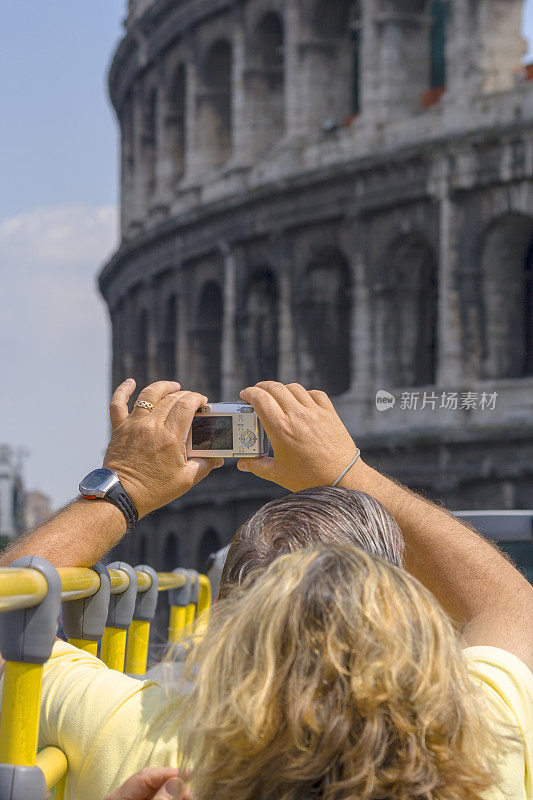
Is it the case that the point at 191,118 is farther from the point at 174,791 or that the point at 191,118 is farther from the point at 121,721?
the point at 174,791

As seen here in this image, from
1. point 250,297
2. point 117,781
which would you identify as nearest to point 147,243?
point 250,297

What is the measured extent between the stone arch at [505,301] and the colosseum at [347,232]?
28mm

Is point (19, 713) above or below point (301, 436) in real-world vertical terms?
below

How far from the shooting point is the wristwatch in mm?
1998

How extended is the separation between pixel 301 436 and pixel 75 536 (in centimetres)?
43

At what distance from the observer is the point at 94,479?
79.6 inches

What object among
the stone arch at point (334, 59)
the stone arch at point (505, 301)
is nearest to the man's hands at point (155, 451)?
the stone arch at point (505, 301)

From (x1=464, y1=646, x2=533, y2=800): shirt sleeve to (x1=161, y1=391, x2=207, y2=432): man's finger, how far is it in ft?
1.96

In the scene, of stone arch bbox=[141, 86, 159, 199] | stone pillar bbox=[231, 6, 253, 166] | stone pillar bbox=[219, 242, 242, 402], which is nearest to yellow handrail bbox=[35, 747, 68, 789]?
stone pillar bbox=[219, 242, 242, 402]

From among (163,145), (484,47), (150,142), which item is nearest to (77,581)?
(484,47)

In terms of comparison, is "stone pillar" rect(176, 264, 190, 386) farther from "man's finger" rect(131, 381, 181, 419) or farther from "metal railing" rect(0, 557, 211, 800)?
"metal railing" rect(0, 557, 211, 800)

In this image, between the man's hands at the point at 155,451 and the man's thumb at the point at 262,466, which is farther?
the man's thumb at the point at 262,466

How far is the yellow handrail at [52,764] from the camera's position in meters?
1.59
